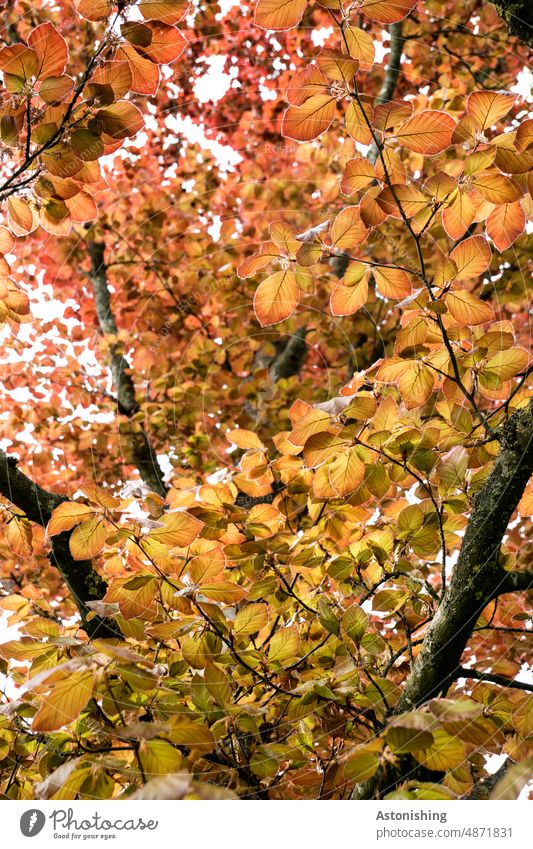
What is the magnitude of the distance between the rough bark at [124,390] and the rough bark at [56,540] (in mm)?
1814

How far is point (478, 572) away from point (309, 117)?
105cm

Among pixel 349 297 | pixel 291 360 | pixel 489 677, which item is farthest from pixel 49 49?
pixel 291 360

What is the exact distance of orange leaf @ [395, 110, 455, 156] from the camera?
1.35 metres

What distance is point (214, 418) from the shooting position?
468cm

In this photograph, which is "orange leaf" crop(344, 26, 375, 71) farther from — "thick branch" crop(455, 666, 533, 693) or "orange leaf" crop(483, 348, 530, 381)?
"thick branch" crop(455, 666, 533, 693)

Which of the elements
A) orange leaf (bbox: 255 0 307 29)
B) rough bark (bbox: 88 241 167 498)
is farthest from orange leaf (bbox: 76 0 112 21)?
rough bark (bbox: 88 241 167 498)

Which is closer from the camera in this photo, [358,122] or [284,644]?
[358,122]

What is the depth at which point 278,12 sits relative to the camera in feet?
4.22

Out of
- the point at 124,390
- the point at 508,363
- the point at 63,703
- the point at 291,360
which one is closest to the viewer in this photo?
the point at 63,703

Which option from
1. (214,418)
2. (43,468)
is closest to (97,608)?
(214,418)

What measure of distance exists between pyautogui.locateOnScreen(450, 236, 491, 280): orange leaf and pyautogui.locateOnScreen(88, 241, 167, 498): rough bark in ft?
8.78

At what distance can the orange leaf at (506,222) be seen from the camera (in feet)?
5.03

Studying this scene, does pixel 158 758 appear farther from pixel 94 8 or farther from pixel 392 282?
pixel 94 8
